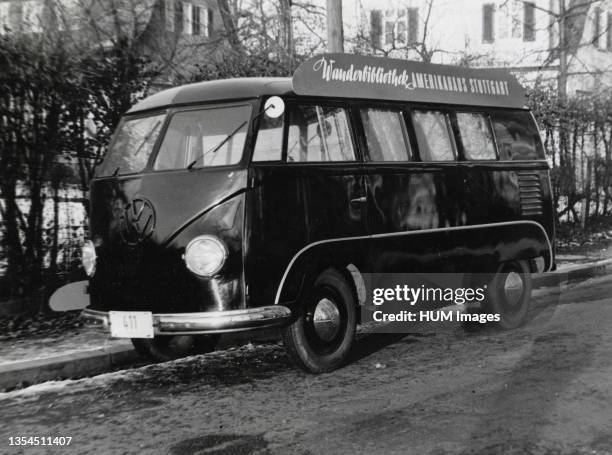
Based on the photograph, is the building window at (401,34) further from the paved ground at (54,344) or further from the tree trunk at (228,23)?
the paved ground at (54,344)

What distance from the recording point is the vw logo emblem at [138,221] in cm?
570

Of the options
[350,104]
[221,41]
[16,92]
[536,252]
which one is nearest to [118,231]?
[350,104]

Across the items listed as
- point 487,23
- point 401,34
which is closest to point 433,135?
point 401,34

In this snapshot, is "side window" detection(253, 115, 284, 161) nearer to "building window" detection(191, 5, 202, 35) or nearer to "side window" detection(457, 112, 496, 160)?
"side window" detection(457, 112, 496, 160)

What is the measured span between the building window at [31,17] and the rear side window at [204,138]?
11.5 feet

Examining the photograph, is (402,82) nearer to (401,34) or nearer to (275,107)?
(275,107)

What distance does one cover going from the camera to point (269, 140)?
5.78 m

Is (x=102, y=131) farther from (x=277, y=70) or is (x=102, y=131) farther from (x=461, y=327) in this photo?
(x=461, y=327)

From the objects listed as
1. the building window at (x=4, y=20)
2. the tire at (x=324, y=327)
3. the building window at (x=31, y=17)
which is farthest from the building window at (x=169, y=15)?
the tire at (x=324, y=327)

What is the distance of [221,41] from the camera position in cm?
1745

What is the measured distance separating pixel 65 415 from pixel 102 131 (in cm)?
433

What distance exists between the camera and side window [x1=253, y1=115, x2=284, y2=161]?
18.8 ft

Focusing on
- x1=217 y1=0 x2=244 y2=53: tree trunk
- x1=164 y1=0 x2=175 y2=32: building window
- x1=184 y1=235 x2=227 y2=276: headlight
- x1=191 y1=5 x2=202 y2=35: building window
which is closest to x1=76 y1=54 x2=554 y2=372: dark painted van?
x1=184 y1=235 x2=227 y2=276: headlight

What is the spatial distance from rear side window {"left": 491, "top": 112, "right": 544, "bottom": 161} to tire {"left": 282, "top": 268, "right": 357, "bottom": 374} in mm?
2678
